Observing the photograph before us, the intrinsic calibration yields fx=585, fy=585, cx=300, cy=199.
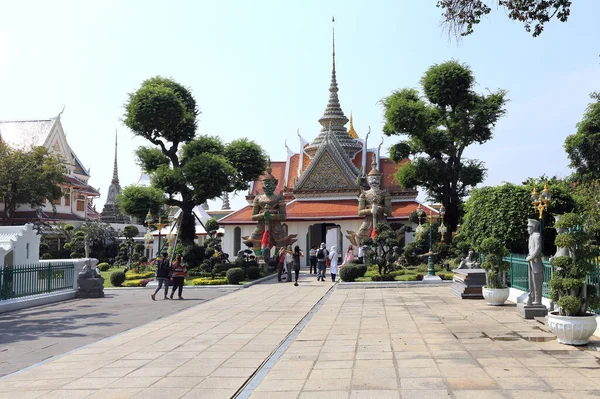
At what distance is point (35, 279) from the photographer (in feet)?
56.1

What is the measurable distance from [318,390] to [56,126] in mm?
44944

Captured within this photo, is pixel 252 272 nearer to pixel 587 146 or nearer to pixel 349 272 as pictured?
pixel 349 272

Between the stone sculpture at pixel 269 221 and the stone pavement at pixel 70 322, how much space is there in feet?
33.1

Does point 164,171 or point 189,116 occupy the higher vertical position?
point 189,116

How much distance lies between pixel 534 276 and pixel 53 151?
39.1 metres

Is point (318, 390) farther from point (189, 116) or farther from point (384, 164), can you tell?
point (384, 164)

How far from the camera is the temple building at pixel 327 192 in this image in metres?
35.8

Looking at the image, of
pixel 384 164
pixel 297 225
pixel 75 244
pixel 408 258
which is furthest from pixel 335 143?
pixel 75 244

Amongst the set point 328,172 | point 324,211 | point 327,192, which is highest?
point 328,172

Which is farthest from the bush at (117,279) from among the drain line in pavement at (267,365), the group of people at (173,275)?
the drain line in pavement at (267,365)

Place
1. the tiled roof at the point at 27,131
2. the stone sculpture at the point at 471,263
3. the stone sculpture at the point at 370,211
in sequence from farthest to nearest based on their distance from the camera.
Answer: the tiled roof at the point at 27,131, the stone sculpture at the point at 370,211, the stone sculpture at the point at 471,263

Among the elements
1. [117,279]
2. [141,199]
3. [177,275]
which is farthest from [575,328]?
[141,199]

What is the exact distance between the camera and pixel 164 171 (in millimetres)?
28688

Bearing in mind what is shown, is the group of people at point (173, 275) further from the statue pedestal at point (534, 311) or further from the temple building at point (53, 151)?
the temple building at point (53, 151)
